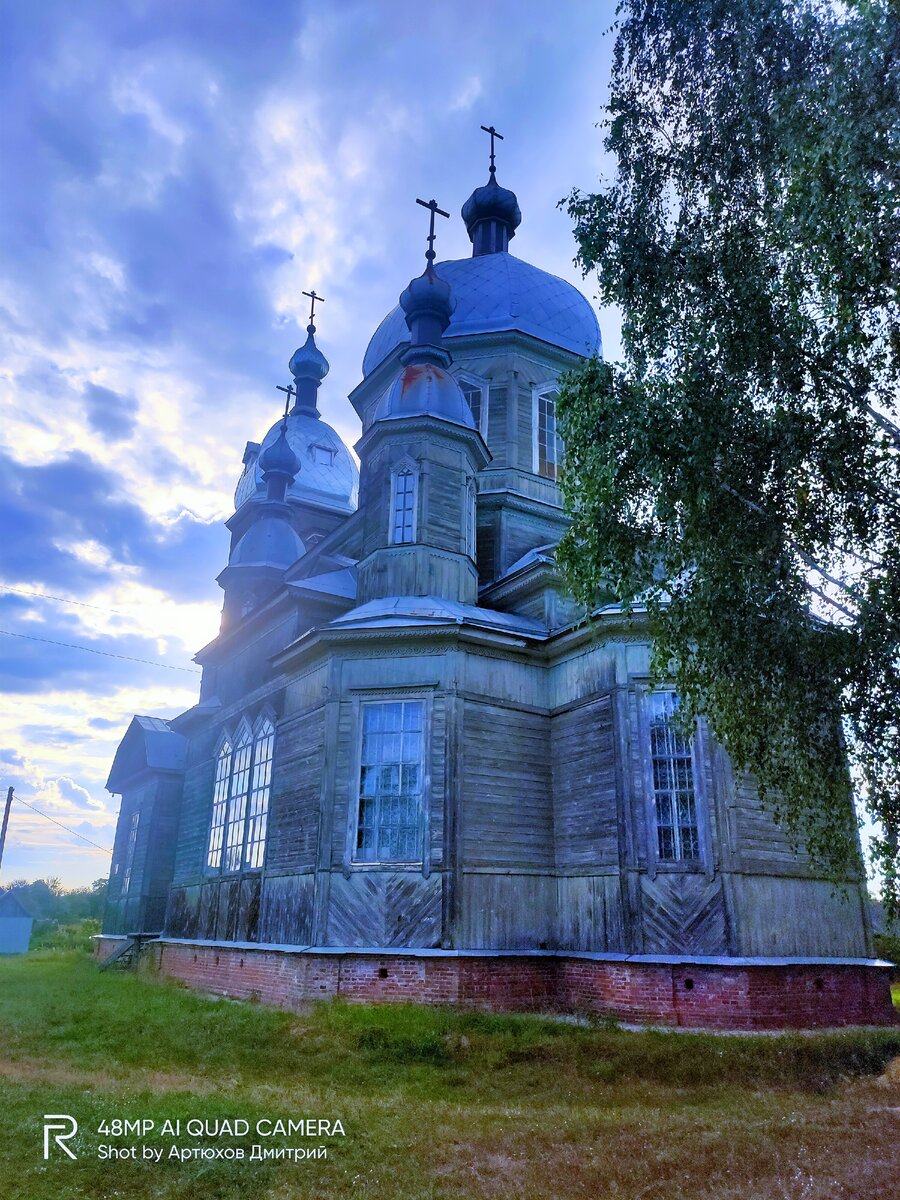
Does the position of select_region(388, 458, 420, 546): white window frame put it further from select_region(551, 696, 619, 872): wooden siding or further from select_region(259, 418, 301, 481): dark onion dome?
select_region(259, 418, 301, 481): dark onion dome

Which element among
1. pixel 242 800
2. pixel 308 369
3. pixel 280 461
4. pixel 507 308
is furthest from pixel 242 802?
pixel 308 369

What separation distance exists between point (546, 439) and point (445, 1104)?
1425 centimetres

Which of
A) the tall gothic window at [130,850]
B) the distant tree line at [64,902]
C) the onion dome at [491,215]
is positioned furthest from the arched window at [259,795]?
the distant tree line at [64,902]

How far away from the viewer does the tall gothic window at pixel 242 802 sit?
51.8ft

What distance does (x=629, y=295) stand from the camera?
9594mm

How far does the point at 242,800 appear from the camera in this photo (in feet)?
55.6

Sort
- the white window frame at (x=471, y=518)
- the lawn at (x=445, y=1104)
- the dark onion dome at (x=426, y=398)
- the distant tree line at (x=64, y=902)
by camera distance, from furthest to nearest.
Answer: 1. the distant tree line at (x=64, y=902)
2. the dark onion dome at (x=426, y=398)
3. the white window frame at (x=471, y=518)
4. the lawn at (x=445, y=1104)

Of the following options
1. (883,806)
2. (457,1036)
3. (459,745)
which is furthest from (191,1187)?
(459,745)

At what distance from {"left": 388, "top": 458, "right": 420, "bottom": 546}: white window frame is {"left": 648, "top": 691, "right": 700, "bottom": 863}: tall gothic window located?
5443 mm

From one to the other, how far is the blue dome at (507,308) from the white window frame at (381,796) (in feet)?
30.3

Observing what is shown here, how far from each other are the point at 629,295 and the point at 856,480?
3304 mm

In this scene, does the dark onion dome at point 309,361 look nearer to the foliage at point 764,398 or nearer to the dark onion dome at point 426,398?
the dark onion dome at point 426,398

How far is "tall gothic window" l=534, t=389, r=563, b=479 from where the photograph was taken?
1916cm

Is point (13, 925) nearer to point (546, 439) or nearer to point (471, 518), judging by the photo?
point (471, 518)
